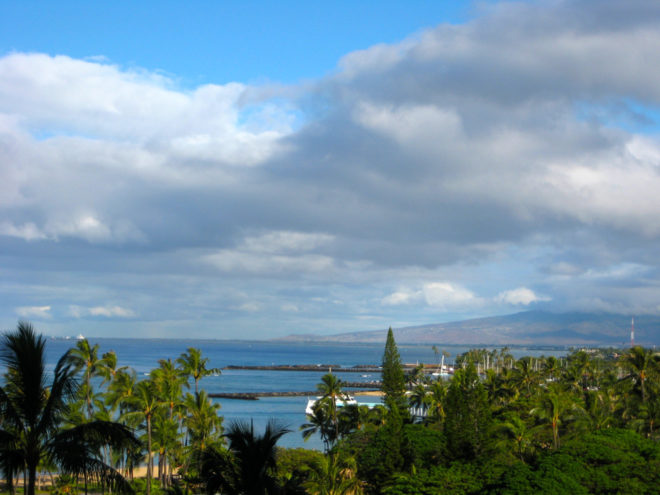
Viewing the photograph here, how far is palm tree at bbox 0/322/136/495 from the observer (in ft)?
41.3

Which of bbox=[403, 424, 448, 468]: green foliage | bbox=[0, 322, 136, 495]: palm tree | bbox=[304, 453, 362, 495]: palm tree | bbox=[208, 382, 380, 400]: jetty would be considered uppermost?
bbox=[0, 322, 136, 495]: palm tree

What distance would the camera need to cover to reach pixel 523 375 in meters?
91.1

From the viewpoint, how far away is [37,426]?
13.0m

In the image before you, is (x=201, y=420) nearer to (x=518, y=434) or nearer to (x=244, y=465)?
(x=518, y=434)

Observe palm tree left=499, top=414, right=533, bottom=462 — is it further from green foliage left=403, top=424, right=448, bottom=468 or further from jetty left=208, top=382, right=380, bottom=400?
jetty left=208, top=382, right=380, bottom=400

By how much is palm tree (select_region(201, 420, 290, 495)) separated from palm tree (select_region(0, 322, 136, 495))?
4.59m

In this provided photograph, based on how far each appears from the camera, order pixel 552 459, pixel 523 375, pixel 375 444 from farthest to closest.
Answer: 1. pixel 523 375
2. pixel 375 444
3. pixel 552 459

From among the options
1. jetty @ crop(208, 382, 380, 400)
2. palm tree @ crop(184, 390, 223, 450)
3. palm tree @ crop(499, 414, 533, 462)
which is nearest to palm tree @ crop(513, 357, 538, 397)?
jetty @ crop(208, 382, 380, 400)

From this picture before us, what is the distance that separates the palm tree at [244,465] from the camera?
1705cm

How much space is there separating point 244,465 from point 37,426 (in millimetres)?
6026

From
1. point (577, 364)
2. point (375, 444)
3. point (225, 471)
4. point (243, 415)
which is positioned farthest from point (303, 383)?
point (225, 471)

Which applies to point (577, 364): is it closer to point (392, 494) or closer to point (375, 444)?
point (375, 444)

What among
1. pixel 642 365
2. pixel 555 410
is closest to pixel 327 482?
pixel 555 410

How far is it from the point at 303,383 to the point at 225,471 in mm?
165988
